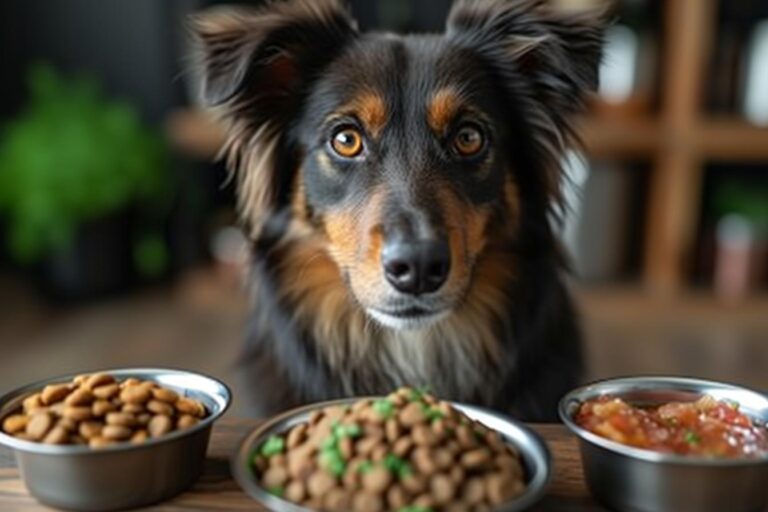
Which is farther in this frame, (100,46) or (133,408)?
(100,46)

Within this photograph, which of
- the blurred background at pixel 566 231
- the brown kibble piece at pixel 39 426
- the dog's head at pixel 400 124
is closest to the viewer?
the brown kibble piece at pixel 39 426

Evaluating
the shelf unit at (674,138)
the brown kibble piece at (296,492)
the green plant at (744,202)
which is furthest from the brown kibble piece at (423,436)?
the green plant at (744,202)

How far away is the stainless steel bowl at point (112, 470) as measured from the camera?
34.9 inches

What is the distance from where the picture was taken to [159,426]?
0.93 metres

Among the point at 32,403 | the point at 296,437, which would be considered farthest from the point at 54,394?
the point at 296,437

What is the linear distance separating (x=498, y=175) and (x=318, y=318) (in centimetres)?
40

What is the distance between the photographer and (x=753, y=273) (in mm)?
3555

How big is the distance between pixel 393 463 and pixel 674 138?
2.85 m

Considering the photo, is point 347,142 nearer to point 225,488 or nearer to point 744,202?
point 225,488

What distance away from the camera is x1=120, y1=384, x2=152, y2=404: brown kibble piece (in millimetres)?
968

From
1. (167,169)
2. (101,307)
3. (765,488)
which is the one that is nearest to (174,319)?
(101,307)

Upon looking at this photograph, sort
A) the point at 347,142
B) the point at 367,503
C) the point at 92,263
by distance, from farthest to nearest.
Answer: the point at 92,263 < the point at 347,142 < the point at 367,503

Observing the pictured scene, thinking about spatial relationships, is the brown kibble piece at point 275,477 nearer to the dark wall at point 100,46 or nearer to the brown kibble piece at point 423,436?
the brown kibble piece at point 423,436

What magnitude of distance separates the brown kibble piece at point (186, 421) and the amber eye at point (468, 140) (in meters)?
0.67
